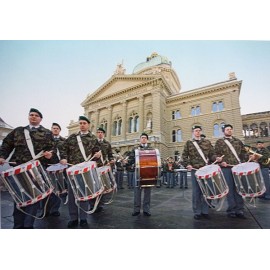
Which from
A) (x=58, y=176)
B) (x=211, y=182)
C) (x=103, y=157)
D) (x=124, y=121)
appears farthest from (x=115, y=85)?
(x=211, y=182)

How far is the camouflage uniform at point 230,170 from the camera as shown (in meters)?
2.96

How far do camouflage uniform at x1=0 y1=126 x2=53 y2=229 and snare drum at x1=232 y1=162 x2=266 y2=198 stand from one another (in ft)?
10.2

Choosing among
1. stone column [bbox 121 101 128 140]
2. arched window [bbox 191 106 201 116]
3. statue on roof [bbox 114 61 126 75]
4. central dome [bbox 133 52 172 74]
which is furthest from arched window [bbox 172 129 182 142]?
central dome [bbox 133 52 172 74]

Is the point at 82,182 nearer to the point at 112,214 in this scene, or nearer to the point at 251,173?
the point at 112,214

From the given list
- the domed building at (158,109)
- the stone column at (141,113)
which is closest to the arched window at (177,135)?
the domed building at (158,109)

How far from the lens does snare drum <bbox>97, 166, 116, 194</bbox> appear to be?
333cm

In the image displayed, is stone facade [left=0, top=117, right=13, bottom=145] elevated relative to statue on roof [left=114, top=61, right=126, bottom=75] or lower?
lower

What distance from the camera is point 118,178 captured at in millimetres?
7711

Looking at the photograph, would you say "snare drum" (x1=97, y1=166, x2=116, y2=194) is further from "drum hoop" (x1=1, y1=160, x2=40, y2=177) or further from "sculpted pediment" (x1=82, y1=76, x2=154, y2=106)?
"sculpted pediment" (x1=82, y1=76, x2=154, y2=106)

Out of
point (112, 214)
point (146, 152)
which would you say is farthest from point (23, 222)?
point (146, 152)

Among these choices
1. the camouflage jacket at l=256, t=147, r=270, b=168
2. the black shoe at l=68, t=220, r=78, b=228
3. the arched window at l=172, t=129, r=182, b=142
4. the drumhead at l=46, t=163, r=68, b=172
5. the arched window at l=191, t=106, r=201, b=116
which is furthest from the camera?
the arched window at l=172, t=129, r=182, b=142

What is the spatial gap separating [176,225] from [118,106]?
21567 millimetres

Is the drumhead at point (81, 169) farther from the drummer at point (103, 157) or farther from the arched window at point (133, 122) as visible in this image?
the arched window at point (133, 122)

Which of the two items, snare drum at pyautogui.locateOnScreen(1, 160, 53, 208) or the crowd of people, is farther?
the crowd of people
